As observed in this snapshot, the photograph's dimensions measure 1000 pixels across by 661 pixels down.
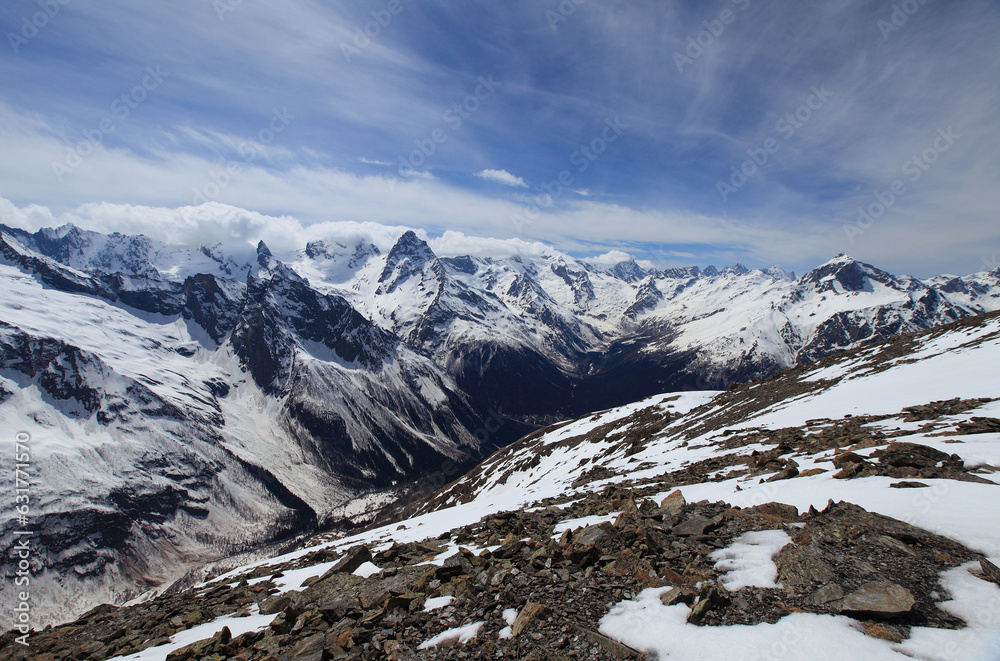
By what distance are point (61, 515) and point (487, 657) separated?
791 ft

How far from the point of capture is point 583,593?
9883 mm

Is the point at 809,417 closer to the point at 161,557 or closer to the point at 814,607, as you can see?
the point at 814,607

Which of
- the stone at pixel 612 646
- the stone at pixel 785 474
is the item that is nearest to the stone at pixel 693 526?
the stone at pixel 612 646

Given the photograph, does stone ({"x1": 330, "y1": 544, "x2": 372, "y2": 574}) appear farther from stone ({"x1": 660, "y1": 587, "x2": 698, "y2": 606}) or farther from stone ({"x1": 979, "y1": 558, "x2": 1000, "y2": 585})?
stone ({"x1": 979, "y1": 558, "x2": 1000, "y2": 585})

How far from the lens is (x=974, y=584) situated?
25.1ft

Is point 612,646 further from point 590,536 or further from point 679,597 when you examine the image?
point 590,536

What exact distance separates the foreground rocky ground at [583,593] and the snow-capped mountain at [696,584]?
5 centimetres

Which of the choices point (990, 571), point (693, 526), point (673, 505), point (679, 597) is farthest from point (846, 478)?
point (679, 597)

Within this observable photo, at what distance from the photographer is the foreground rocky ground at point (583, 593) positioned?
796 cm

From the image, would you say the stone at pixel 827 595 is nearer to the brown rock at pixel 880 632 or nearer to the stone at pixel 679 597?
the brown rock at pixel 880 632

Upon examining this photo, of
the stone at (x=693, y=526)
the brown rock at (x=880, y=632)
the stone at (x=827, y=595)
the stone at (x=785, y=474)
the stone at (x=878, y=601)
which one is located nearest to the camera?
the brown rock at (x=880, y=632)

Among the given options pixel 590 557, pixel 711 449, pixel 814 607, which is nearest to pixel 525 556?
pixel 590 557

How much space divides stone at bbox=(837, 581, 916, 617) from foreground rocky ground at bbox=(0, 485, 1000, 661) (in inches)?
0.9

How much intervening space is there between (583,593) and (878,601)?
5641 mm
